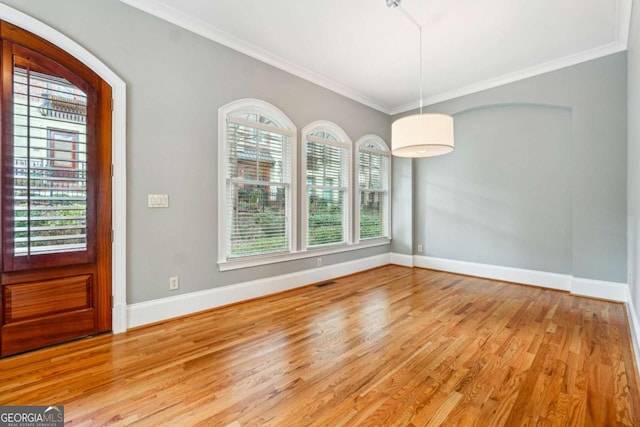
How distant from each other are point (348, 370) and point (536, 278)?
3.65 m

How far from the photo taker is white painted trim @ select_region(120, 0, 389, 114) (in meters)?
2.71

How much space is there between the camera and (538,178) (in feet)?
13.4

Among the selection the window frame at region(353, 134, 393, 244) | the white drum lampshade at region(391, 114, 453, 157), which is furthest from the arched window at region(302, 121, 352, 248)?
the white drum lampshade at region(391, 114, 453, 157)

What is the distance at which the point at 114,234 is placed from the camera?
254cm

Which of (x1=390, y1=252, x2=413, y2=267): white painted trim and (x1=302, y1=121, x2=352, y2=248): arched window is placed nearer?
(x1=302, y1=121, x2=352, y2=248): arched window

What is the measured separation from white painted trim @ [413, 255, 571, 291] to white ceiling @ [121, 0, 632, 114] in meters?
2.86

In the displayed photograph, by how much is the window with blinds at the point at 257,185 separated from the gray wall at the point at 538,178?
2874mm

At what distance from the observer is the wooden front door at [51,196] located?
2.10 meters

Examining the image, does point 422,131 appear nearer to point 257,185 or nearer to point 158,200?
point 257,185

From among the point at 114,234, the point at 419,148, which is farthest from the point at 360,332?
the point at 114,234

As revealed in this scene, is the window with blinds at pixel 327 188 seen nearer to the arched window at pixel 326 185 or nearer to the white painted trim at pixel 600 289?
the arched window at pixel 326 185
